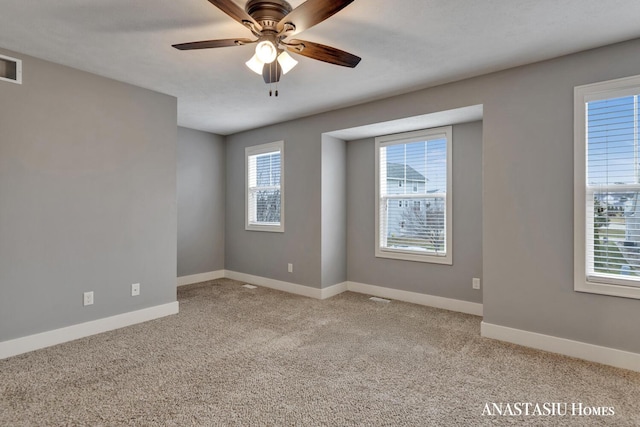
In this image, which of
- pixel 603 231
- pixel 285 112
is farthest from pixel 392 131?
pixel 603 231

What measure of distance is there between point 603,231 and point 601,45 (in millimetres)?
1445

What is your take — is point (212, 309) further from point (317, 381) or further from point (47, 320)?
point (317, 381)

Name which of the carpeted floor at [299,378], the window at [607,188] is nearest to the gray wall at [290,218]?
the carpeted floor at [299,378]

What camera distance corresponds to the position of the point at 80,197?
10.5 ft

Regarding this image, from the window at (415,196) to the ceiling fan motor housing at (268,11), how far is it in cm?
265

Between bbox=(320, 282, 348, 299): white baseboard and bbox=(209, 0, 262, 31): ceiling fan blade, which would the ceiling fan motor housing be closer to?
bbox=(209, 0, 262, 31): ceiling fan blade

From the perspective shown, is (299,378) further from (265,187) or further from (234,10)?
(265,187)

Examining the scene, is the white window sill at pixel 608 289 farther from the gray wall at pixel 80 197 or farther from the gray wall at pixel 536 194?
the gray wall at pixel 80 197

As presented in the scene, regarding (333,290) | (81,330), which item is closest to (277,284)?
(333,290)

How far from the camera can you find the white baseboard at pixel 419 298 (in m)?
3.90

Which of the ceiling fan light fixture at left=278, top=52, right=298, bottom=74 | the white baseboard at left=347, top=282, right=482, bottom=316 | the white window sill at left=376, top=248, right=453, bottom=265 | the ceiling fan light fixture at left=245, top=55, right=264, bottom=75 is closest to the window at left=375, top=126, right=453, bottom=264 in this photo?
the white window sill at left=376, top=248, right=453, bottom=265

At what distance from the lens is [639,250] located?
8.41 ft

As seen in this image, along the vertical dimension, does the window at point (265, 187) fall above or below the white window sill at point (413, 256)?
above

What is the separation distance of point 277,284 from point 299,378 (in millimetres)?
2680
